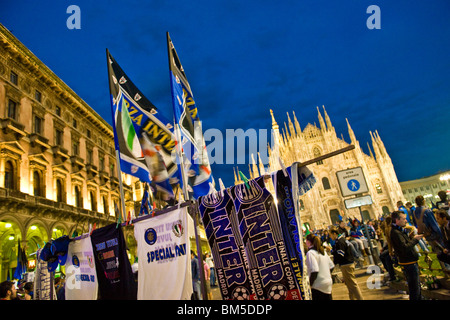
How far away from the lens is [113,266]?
575 cm

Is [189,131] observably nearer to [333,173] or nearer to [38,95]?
[38,95]

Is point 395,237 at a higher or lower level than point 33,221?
lower

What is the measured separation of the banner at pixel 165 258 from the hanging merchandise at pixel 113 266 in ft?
2.64

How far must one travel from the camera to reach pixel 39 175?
66.7ft

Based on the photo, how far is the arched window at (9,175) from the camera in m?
17.7

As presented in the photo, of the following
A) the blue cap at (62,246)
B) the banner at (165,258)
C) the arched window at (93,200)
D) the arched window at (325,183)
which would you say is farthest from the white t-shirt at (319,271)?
the arched window at (325,183)

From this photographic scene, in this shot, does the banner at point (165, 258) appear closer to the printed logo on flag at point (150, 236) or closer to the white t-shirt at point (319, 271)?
the printed logo on flag at point (150, 236)

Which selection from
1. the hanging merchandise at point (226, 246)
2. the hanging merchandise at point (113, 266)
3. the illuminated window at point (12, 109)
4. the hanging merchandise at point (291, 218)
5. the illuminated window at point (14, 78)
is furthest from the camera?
the illuminated window at point (14, 78)

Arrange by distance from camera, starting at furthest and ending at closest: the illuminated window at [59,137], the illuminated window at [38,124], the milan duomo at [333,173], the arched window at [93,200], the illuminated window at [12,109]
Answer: the milan duomo at [333,173]
the arched window at [93,200]
the illuminated window at [59,137]
the illuminated window at [38,124]
the illuminated window at [12,109]

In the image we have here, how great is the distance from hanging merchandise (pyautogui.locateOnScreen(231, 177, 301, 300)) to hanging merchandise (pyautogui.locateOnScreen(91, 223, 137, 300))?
9.41 ft

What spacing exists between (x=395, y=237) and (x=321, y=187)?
51099mm

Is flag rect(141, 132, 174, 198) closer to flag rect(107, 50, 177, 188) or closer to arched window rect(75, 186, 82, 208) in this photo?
flag rect(107, 50, 177, 188)

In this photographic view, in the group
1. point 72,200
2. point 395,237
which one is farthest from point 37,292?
point 72,200
